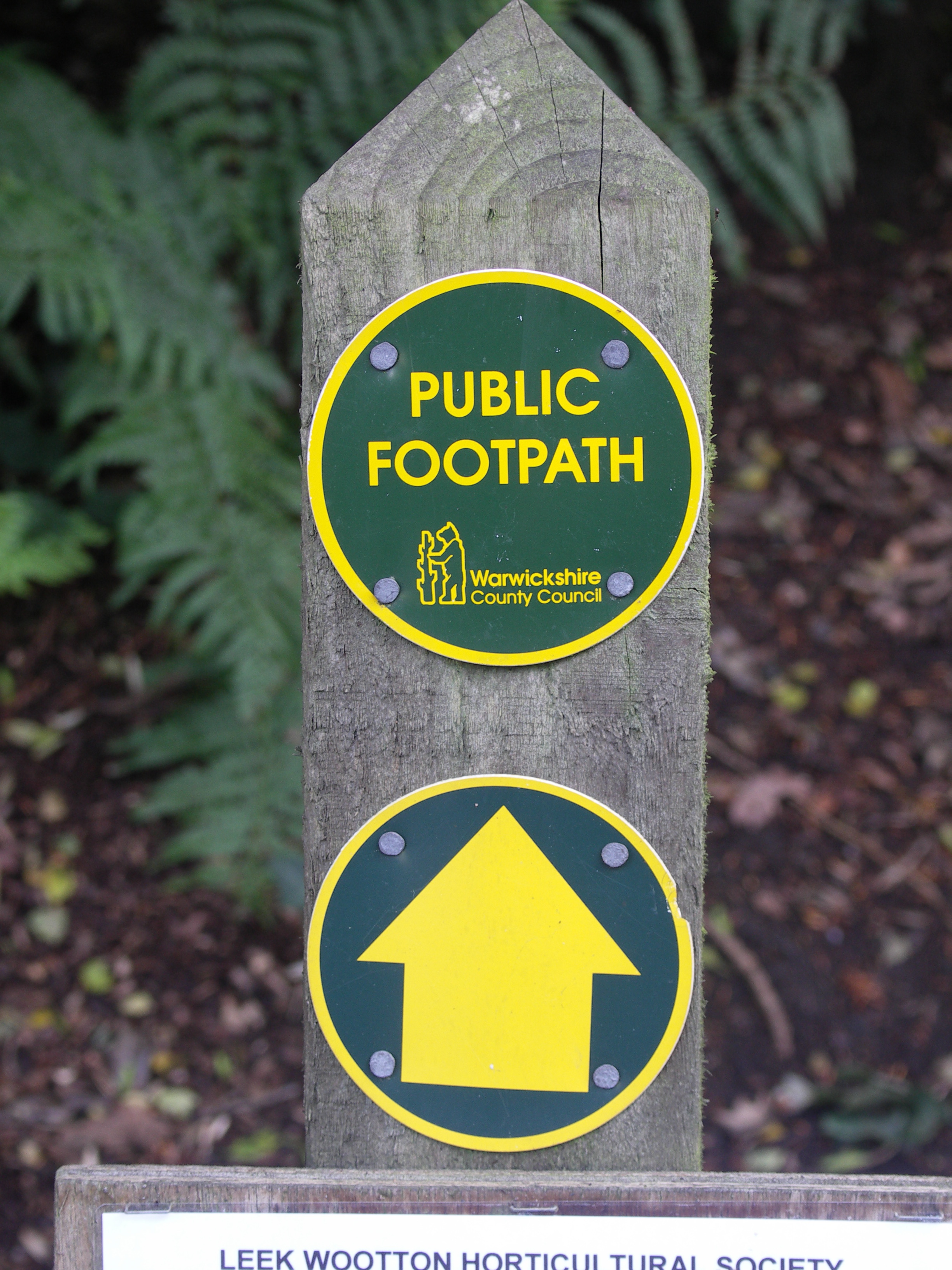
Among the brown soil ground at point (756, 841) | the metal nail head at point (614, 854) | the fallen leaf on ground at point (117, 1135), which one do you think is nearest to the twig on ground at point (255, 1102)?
the brown soil ground at point (756, 841)

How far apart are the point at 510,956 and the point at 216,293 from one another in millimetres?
2062

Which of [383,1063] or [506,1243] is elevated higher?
[383,1063]

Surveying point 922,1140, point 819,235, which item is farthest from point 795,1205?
point 819,235

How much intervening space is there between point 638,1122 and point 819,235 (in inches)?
120

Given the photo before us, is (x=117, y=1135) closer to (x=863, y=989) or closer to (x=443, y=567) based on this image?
(x=863, y=989)

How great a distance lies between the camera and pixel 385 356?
85 cm

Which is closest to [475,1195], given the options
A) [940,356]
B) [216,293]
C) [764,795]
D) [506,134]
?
[506,134]

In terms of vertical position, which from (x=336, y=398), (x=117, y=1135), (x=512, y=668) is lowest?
(x=117, y=1135)

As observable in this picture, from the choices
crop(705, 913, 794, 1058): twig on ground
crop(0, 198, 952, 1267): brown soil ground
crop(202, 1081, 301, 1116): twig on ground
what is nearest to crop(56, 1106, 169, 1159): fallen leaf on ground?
crop(0, 198, 952, 1267): brown soil ground

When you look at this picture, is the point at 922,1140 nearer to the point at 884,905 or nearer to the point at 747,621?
the point at 884,905

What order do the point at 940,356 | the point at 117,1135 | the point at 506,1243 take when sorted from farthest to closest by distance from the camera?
the point at 940,356
the point at 117,1135
the point at 506,1243

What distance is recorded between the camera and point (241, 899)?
7.73ft

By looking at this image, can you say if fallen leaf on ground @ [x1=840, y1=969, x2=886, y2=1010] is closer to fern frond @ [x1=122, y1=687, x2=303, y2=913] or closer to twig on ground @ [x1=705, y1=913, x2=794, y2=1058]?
twig on ground @ [x1=705, y1=913, x2=794, y2=1058]

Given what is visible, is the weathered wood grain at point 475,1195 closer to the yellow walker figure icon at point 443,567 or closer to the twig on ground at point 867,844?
Result: the yellow walker figure icon at point 443,567
